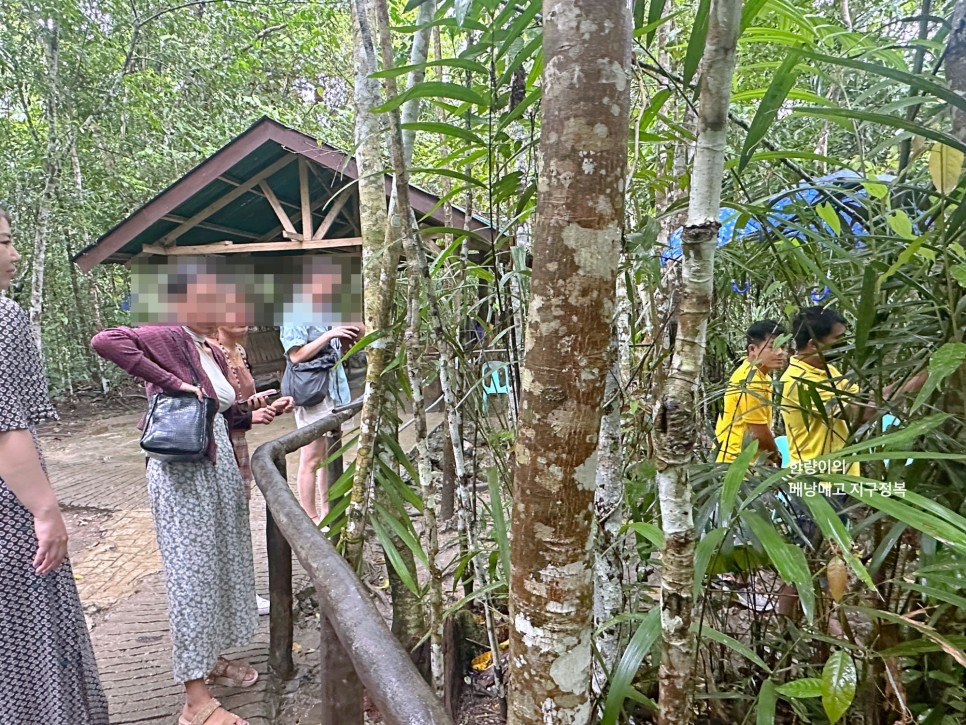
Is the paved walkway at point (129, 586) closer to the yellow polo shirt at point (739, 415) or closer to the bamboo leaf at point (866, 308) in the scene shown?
the yellow polo shirt at point (739, 415)

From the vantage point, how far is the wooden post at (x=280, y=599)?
204 centimetres

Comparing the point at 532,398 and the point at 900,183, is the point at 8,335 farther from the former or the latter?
the point at 900,183

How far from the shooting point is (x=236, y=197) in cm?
616

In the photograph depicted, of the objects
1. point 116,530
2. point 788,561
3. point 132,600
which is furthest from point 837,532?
point 116,530

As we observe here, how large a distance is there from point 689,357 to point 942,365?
45 cm

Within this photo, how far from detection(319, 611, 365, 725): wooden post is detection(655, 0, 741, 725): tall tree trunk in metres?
0.75

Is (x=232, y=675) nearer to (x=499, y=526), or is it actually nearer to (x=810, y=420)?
(x=499, y=526)

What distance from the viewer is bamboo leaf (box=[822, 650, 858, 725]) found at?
85 centimetres

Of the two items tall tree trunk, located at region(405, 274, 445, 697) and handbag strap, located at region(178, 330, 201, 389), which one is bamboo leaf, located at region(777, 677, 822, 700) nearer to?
tall tree trunk, located at region(405, 274, 445, 697)

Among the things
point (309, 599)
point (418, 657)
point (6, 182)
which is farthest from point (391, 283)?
point (6, 182)

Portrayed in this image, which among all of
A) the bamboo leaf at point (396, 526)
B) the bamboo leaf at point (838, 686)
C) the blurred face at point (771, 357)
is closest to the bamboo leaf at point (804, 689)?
the bamboo leaf at point (838, 686)

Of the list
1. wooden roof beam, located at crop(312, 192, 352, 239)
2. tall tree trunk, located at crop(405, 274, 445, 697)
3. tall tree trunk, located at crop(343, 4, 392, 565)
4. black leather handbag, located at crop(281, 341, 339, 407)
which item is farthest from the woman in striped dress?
wooden roof beam, located at crop(312, 192, 352, 239)

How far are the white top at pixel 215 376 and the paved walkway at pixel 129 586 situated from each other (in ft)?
3.39

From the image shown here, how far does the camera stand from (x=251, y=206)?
264 inches
